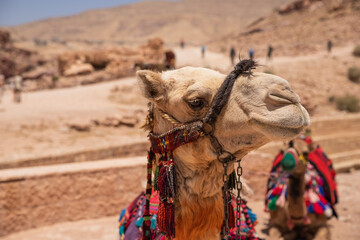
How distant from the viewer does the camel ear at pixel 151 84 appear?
6.23 ft

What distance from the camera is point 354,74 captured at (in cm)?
2436

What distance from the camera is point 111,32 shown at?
111688mm

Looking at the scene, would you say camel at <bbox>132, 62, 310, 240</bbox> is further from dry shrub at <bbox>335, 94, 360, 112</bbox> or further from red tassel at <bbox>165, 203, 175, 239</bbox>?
dry shrub at <bbox>335, 94, 360, 112</bbox>

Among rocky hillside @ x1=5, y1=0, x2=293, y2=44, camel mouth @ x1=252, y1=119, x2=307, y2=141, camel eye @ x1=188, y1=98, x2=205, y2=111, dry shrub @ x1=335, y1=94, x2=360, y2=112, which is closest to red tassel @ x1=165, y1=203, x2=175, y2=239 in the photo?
camel eye @ x1=188, y1=98, x2=205, y2=111

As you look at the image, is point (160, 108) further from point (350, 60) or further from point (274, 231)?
point (350, 60)

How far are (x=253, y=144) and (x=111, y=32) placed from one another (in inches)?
4570

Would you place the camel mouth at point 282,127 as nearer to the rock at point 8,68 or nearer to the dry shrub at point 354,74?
the dry shrub at point 354,74

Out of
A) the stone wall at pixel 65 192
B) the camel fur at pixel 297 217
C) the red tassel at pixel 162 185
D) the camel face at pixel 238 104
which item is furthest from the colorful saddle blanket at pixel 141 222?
the camel fur at pixel 297 217

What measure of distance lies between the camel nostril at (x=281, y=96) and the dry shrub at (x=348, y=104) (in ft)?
62.7

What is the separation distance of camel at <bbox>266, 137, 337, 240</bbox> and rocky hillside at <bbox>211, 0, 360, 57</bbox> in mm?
28809

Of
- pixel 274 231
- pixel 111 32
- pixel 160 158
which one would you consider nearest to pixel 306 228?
pixel 274 231

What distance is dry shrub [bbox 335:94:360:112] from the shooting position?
18531 mm

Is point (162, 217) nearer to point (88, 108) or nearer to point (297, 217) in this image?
point (297, 217)

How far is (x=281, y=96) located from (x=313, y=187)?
14.6 ft
